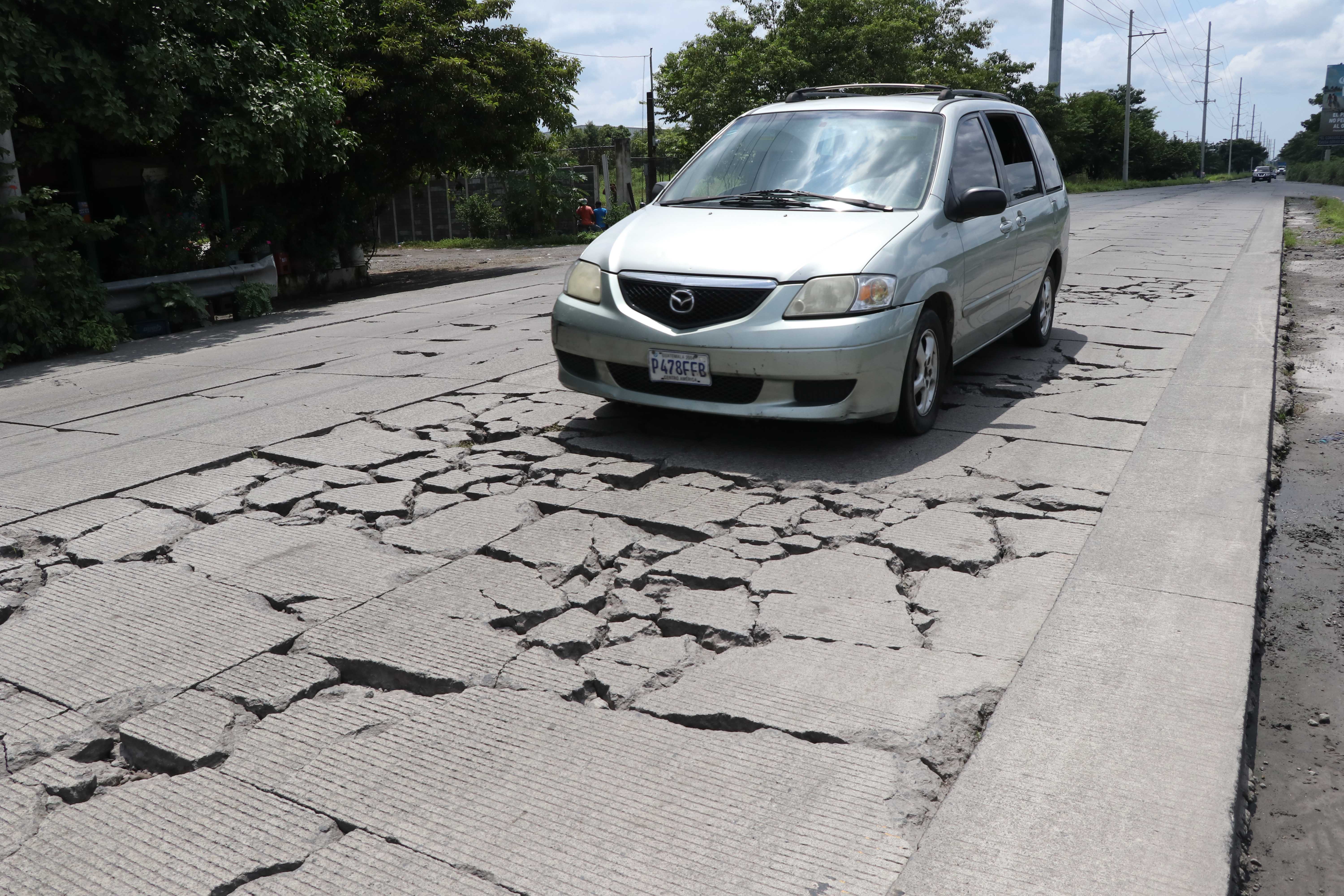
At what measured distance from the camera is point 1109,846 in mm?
2275

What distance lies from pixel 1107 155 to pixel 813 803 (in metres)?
82.4

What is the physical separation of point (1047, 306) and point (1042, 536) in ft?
14.2

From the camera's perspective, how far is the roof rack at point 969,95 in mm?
6492

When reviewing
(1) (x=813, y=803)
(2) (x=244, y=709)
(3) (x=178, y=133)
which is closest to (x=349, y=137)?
(3) (x=178, y=133)

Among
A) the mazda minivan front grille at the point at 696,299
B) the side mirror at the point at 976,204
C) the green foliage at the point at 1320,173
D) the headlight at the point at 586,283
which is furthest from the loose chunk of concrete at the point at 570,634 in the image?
the green foliage at the point at 1320,173

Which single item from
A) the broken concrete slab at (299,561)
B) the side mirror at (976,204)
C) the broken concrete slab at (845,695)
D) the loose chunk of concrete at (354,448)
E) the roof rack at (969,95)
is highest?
the roof rack at (969,95)

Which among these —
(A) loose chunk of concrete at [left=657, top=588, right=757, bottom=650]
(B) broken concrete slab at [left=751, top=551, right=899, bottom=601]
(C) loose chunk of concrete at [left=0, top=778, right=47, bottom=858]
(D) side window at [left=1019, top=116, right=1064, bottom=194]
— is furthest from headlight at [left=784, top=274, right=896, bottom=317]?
(C) loose chunk of concrete at [left=0, top=778, right=47, bottom=858]

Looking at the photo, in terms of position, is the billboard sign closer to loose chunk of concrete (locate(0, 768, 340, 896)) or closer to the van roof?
the van roof

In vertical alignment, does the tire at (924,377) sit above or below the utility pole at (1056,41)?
below

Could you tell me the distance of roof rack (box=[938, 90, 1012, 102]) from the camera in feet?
21.3

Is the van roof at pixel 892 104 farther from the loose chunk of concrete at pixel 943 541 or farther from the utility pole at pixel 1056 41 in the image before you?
the utility pole at pixel 1056 41

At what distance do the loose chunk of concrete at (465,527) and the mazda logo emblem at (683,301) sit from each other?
1.16 meters

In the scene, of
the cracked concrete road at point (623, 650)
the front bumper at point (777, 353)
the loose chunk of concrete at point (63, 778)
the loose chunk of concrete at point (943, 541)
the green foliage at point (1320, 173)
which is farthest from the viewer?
the green foliage at point (1320, 173)

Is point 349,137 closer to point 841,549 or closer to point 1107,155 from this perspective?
point 841,549
